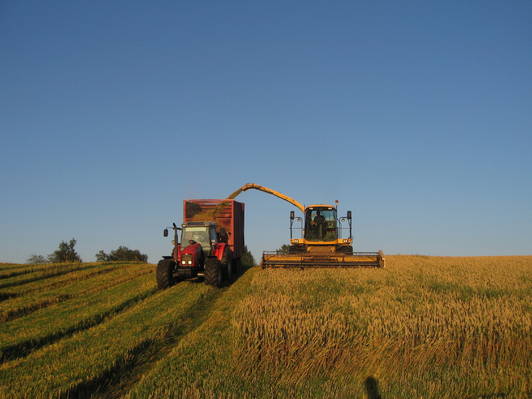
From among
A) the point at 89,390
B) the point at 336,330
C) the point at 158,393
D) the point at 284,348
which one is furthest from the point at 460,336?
the point at 89,390

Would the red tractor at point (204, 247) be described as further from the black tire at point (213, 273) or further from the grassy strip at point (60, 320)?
the grassy strip at point (60, 320)

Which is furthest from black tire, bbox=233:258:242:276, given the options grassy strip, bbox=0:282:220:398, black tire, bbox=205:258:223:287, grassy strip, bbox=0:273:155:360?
grassy strip, bbox=0:282:220:398

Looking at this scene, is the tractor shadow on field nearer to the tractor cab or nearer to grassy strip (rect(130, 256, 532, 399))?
grassy strip (rect(130, 256, 532, 399))

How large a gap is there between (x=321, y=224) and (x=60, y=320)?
14.0 m

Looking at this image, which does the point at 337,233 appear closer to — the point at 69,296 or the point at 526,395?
the point at 69,296

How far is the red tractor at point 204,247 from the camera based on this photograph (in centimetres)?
1600

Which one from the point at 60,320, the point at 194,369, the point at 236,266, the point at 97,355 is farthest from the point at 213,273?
the point at 194,369

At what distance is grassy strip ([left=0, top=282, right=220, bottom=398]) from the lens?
616 cm

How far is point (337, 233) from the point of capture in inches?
869

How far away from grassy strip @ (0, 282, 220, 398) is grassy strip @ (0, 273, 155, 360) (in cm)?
47

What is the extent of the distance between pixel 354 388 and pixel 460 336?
1974 millimetres

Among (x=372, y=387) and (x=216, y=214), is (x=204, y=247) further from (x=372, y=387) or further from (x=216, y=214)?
(x=372, y=387)

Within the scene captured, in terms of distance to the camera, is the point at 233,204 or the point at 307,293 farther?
the point at 233,204

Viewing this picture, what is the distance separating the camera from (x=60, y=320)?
10.5 m
